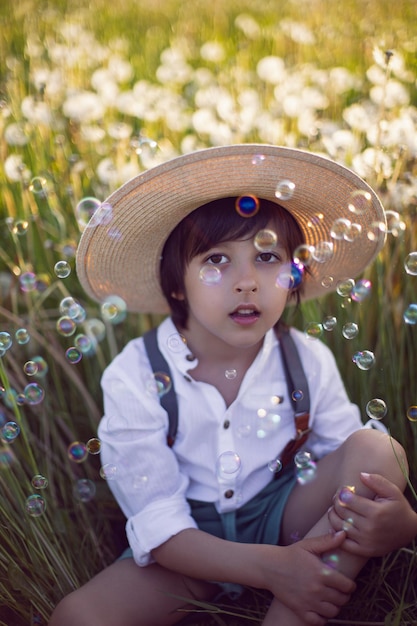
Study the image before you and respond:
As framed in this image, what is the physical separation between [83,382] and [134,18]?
14.0 ft

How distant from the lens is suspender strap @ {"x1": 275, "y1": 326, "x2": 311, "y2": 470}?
205 centimetres

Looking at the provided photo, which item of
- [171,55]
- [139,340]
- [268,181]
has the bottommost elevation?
[139,340]

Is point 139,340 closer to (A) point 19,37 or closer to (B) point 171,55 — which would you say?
(B) point 171,55

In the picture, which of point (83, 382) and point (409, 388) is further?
point (83, 382)

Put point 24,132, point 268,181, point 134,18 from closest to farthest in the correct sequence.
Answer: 1. point 268,181
2. point 24,132
3. point 134,18

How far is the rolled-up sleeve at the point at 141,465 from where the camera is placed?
6.19 ft

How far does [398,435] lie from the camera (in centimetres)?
219

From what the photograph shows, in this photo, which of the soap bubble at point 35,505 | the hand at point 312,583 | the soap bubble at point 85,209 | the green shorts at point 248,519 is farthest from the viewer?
the soap bubble at point 85,209

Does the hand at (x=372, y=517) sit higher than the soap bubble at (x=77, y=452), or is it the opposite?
the soap bubble at (x=77, y=452)

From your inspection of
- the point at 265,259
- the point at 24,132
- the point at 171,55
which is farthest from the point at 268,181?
the point at 171,55

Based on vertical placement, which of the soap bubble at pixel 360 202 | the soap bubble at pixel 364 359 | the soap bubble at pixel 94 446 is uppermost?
the soap bubble at pixel 360 202

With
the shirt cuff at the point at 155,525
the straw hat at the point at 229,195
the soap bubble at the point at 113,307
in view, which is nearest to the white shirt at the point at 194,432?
the shirt cuff at the point at 155,525

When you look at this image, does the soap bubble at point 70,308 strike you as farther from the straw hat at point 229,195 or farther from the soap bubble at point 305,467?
the soap bubble at point 305,467

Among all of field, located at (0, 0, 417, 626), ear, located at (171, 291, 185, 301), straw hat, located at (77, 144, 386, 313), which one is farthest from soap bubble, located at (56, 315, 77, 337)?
ear, located at (171, 291, 185, 301)
